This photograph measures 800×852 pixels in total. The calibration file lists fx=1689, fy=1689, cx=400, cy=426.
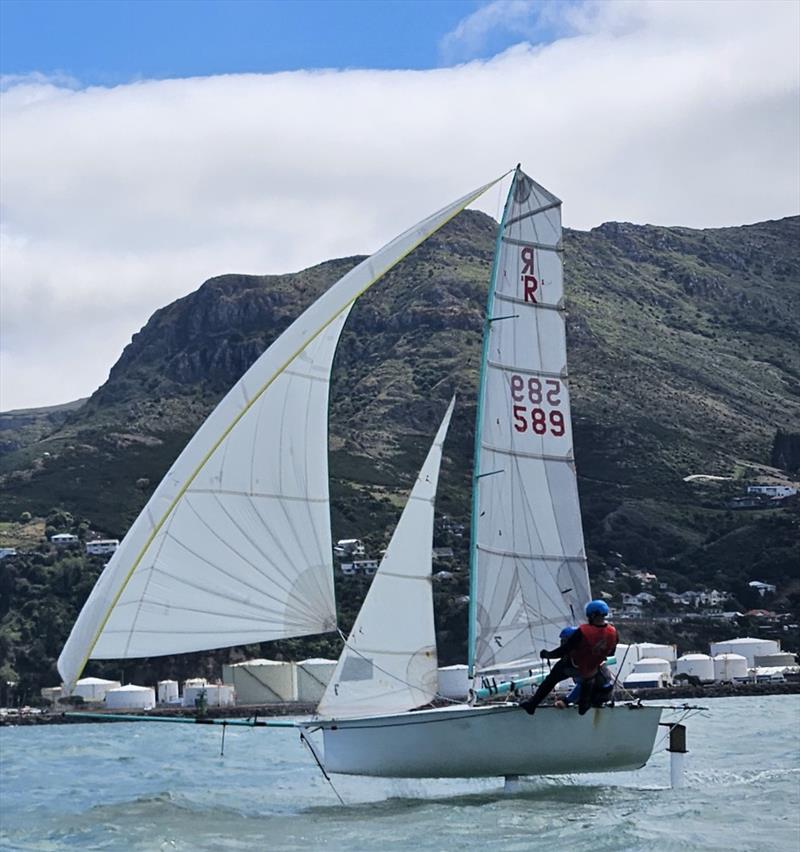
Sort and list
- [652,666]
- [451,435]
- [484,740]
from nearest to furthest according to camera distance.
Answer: [484,740] < [652,666] < [451,435]

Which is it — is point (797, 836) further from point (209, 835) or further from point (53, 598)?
point (53, 598)

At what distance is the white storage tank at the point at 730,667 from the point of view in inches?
3920

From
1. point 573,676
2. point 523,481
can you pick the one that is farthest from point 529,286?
point 573,676

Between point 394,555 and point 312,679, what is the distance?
57479 millimetres

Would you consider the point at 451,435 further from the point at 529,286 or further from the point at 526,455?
the point at 526,455

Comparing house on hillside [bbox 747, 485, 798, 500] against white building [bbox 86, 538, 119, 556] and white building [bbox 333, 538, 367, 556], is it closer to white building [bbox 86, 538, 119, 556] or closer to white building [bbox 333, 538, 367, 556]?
white building [bbox 333, 538, 367, 556]

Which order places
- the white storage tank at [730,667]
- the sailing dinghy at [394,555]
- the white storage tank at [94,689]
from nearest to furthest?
the sailing dinghy at [394,555] < the white storage tank at [94,689] < the white storage tank at [730,667]

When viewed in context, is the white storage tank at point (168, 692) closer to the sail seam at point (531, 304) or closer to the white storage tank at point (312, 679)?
the white storage tank at point (312, 679)

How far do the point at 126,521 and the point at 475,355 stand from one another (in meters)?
56.7

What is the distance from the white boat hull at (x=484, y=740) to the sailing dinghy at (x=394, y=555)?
0.03 m

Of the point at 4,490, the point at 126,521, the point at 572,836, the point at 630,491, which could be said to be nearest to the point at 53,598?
the point at 126,521

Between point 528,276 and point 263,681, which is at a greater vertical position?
point 528,276

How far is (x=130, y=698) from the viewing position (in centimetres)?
9094

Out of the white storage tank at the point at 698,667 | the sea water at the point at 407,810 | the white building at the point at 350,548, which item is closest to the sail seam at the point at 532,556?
the sea water at the point at 407,810
